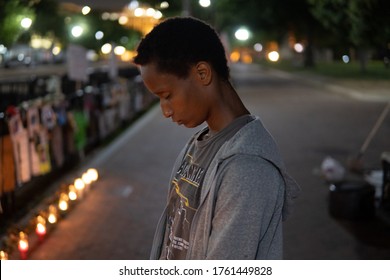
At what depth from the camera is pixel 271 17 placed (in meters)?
47.9

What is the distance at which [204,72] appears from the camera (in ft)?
5.93

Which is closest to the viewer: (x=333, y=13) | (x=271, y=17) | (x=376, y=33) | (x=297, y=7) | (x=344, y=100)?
(x=376, y=33)

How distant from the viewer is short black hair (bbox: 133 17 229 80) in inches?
71.0

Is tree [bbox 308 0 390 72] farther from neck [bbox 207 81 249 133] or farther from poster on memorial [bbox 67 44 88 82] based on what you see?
neck [bbox 207 81 249 133]

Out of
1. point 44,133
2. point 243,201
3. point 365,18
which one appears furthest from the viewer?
point 365,18

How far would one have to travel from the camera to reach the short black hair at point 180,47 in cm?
180

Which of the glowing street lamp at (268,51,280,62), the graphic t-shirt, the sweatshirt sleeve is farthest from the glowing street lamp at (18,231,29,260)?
the glowing street lamp at (268,51,280,62)

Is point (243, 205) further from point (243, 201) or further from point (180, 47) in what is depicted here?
point (180, 47)

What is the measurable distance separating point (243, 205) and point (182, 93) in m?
0.39

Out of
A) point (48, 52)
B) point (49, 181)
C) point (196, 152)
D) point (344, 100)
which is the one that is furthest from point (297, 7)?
point (196, 152)

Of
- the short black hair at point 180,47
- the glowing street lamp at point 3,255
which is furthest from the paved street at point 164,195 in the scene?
the short black hair at point 180,47

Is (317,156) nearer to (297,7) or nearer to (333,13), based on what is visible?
(333,13)

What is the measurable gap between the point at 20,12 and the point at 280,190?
8.34 m

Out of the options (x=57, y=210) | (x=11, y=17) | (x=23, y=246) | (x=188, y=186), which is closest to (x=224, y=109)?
(x=188, y=186)
